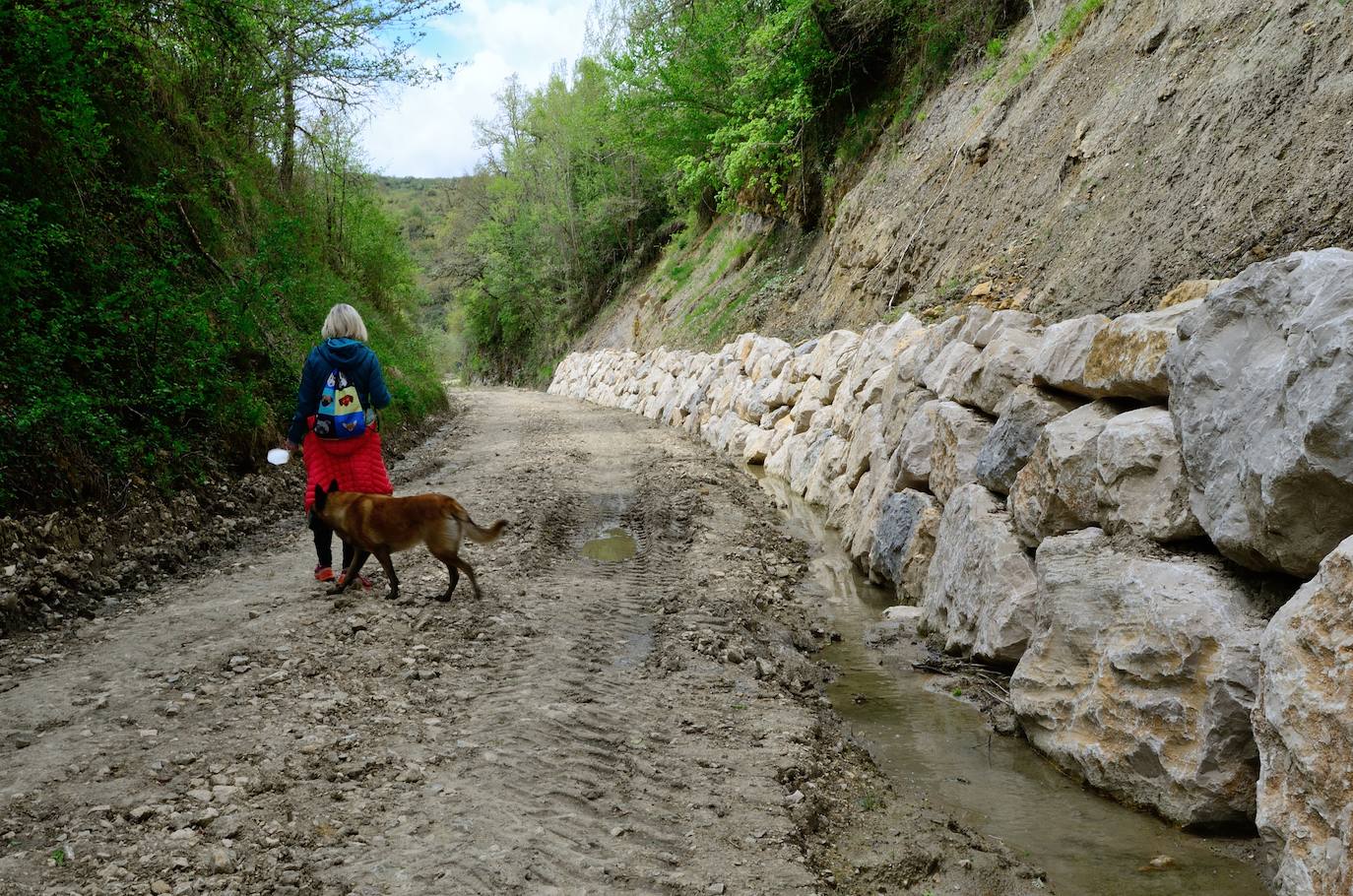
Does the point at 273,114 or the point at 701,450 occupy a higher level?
the point at 273,114

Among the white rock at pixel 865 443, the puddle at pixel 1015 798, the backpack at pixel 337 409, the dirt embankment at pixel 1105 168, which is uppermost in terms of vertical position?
the dirt embankment at pixel 1105 168

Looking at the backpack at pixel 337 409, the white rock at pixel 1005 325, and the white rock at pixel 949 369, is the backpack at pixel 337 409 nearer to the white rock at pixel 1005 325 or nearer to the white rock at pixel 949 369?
the white rock at pixel 949 369

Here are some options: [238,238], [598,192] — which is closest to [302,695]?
[238,238]

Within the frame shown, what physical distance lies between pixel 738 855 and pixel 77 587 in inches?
197

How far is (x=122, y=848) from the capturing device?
285cm

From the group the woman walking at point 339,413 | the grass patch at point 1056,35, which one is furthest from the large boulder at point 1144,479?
the grass patch at point 1056,35

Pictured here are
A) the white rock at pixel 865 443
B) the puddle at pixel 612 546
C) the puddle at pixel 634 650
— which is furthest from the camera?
the white rock at pixel 865 443

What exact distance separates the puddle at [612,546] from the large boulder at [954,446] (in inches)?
107

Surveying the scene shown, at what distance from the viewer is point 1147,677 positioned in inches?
137

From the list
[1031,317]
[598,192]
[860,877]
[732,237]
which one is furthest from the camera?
[598,192]

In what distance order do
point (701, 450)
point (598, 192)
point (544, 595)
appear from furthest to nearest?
point (598, 192) → point (701, 450) → point (544, 595)

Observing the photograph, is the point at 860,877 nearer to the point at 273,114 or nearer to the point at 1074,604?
the point at 1074,604

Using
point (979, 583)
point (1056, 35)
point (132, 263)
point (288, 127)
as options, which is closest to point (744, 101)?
point (1056, 35)

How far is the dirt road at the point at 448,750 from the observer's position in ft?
9.48
